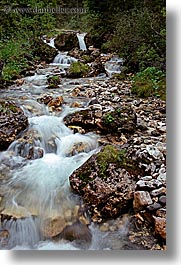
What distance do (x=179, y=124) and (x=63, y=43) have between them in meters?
5.20

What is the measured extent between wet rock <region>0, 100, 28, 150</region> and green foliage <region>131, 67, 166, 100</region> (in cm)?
118

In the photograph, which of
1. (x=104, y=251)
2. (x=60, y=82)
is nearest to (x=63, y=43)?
(x=60, y=82)

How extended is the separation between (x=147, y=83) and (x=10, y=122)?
141 centimetres

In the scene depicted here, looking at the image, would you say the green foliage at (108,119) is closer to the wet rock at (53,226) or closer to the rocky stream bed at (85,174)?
the rocky stream bed at (85,174)

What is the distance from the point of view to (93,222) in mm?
1971

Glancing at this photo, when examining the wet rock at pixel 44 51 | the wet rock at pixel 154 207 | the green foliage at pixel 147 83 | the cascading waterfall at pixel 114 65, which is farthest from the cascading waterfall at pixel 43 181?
the wet rock at pixel 44 51

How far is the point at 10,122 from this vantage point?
283cm

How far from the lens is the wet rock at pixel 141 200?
1.96m

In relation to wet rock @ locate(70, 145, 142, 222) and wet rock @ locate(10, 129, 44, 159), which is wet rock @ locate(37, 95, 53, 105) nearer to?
wet rock @ locate(10, 129, 44, 159)

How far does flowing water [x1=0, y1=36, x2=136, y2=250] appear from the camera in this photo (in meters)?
1.84

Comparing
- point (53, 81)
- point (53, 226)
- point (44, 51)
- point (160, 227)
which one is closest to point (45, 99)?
point (53, 81)

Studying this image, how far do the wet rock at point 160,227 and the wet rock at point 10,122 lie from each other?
140 cm

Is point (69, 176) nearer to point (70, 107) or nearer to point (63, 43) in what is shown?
point (70, 107)

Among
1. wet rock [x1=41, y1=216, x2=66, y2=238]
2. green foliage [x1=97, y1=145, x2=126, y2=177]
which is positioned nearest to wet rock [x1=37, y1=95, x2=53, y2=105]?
green foliage [x1=97, y1=145, x2=126, y2=177]
